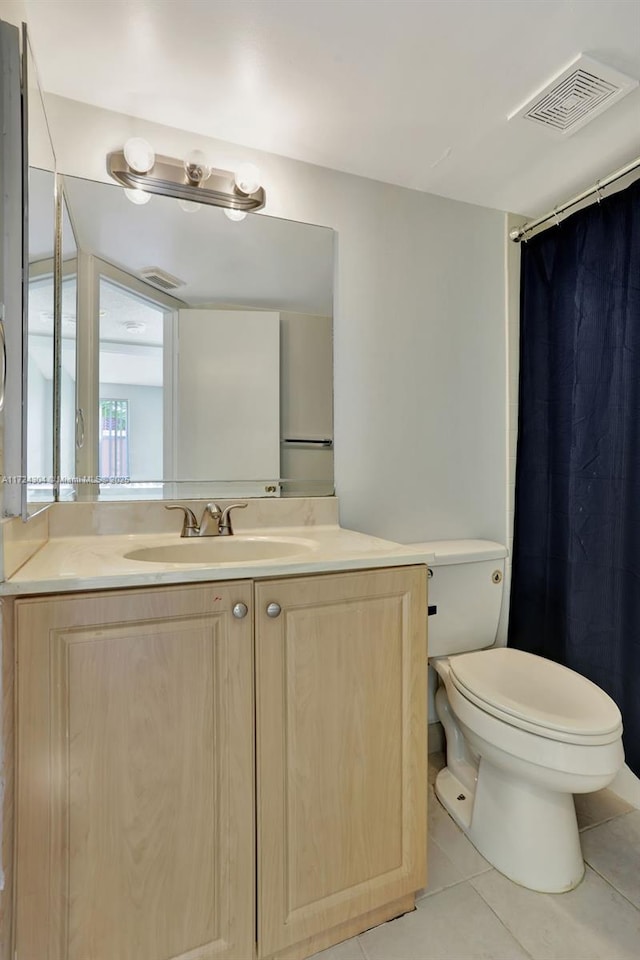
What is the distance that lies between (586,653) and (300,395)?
1.32 m

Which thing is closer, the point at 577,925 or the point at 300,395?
the point at 577,925

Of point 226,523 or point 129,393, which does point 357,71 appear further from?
point 226,523

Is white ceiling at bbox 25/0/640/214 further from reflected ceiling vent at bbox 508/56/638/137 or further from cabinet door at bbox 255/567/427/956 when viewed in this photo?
cabinet door at bbox 255/567/427/956

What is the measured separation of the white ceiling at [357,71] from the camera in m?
1.08

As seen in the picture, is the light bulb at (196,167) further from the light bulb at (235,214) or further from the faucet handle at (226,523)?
the faucet handle at (226,523)

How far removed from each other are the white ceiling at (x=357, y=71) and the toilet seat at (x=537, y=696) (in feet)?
5.39

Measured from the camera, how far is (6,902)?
2.64 ft

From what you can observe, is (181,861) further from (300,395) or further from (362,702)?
(300,395)

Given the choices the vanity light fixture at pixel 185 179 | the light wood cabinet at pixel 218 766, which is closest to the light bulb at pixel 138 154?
the vanity light fixture at pixel 185 179

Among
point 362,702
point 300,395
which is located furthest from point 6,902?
point 300,395

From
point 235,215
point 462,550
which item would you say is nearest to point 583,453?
point 462,550

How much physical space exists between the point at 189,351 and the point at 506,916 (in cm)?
176

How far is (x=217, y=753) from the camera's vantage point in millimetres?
952

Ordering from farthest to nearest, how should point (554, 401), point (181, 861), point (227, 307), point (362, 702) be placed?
point (554, 401) < point (227, 307) < point (362, 702) < point (181, 861)
